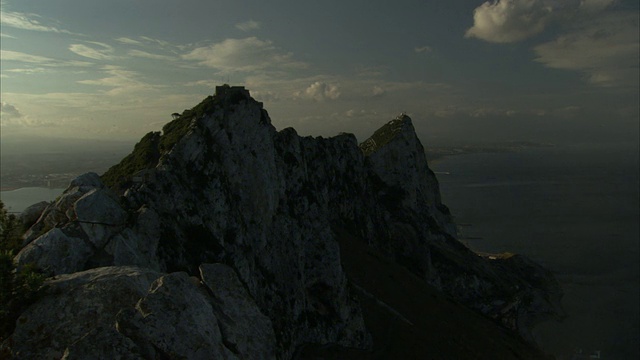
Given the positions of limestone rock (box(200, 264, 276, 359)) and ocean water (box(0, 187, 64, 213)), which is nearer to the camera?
limestone rock (box(200, 264, 276, 359))

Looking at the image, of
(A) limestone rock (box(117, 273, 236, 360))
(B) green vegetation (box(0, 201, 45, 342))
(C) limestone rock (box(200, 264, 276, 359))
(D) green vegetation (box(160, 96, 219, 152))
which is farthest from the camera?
(D) green vegetation (box(160, 96, 219, 152))

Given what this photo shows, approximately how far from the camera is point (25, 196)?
179750 millimetres

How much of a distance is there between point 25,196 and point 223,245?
19251 cm

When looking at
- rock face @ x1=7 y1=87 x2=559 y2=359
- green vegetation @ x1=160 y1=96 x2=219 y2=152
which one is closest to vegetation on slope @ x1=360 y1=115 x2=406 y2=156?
rock face @ x1=7 y1=87 x2=559 y2=359

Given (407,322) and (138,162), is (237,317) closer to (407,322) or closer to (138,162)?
(138,162)

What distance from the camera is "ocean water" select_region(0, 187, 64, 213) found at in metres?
159

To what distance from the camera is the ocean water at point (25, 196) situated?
159 m

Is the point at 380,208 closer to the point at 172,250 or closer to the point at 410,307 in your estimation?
the point at 410,307

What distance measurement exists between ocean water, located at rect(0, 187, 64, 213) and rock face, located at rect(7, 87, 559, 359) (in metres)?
146

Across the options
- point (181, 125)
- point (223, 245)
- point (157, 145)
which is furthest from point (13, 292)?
point (157, 145)

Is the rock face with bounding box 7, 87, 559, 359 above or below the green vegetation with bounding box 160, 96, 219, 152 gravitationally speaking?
below

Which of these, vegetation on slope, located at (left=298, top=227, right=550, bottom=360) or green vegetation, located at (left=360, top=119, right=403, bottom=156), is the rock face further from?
green vegetation, located at (left=360, top=119, right=403, bottom=156)

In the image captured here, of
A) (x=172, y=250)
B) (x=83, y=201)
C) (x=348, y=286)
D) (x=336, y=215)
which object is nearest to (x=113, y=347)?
(x=83, y=201)

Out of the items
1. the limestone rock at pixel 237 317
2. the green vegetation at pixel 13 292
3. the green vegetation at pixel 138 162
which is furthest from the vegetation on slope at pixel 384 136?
the green vegetation at pixel 13 292
